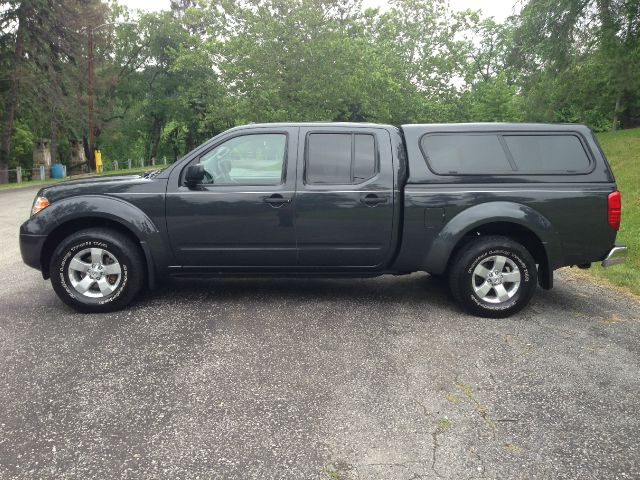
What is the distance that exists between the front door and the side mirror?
91mm

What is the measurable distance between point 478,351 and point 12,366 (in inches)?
137

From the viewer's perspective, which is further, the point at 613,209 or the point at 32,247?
the point at 32,247

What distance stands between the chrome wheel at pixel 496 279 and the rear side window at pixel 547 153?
2.93ft

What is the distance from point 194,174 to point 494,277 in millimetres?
2945

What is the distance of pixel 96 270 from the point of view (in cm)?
496

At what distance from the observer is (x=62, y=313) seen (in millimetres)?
5020

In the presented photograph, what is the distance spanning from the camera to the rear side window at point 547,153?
489 cm

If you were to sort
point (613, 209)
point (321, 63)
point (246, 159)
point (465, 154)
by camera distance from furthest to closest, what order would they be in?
point (321, 63)
point (246, 159)
point (465, 154)
point (613, 209)

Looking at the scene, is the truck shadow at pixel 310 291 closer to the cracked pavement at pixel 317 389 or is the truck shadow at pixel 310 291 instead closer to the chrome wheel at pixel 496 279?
the cracked pavement at pixel 317 389

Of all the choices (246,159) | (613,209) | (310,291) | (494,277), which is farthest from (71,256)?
(613,209)

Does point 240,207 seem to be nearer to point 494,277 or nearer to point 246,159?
point 246,159

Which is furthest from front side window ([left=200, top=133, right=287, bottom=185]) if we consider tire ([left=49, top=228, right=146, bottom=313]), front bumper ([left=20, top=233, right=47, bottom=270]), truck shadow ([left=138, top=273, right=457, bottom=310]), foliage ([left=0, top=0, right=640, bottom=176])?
foliage ([left=0, top=0, right=640, bottom=176])

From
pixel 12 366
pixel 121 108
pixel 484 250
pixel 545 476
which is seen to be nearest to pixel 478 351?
pixel 484 250

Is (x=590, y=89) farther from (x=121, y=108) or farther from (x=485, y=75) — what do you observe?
(x=121, y=108)
